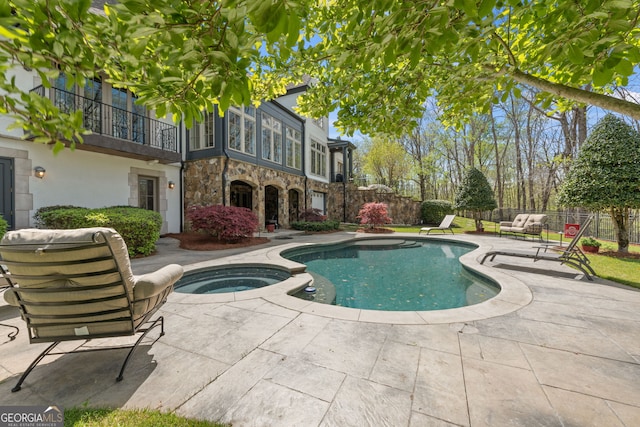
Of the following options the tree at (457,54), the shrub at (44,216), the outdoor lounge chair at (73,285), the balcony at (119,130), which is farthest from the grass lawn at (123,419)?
the balcony at (119,130)

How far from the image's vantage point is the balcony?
23.2ft

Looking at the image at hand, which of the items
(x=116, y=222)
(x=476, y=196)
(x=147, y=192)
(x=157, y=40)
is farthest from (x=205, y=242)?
(x=476, y=196)

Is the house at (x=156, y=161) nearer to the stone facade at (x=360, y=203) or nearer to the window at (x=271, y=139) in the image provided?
the window at (x=271, y=139)

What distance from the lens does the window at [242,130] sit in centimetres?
1074

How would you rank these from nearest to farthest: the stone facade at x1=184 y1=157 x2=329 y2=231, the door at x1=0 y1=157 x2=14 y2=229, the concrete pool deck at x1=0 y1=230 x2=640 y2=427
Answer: the concrete pool deck at x1=0 y1=230 x2=640 y2=427
the door at x1=0 y1=157 x2=14 y2=229
the stone facade at x1=184 y1=157 x2=329 y2=231

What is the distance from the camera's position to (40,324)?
76.1 inches

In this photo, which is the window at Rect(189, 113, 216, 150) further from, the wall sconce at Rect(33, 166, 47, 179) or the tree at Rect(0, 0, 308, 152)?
the tree at Rect(0, 0, 308, 152)

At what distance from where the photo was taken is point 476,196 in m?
13.2

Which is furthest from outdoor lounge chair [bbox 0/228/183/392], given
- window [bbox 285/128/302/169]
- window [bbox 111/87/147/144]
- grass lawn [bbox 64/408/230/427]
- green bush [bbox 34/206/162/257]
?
window [bbox 285/128/302/169]

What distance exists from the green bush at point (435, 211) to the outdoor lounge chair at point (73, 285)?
19.0m

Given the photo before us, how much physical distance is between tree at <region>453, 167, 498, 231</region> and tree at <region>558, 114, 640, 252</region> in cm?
535

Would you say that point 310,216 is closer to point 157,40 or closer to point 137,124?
point 137,124

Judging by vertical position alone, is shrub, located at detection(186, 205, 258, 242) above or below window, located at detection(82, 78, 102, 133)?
below

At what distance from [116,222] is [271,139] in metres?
8.46
